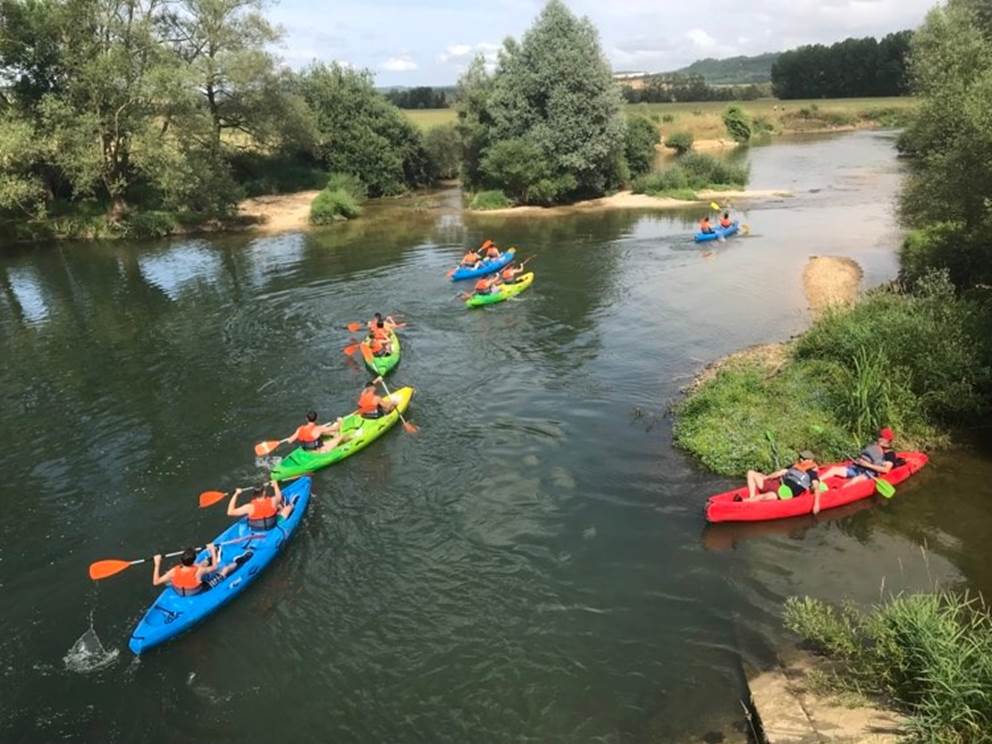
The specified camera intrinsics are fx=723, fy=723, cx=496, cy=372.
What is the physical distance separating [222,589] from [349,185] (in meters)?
41.2

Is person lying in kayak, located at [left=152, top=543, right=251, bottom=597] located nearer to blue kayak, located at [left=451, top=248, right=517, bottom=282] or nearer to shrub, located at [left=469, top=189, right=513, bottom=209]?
blue kayak, located at [left=451, top=248, right=517, bottom=282]

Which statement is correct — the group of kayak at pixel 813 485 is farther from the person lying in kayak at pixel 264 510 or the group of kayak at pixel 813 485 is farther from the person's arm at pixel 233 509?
the person's arm at pixel 233 509

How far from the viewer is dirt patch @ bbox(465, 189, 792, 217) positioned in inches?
1698

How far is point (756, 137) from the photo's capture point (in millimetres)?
83938

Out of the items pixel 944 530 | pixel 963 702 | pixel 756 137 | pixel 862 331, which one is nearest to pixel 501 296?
A: pixel 862 331

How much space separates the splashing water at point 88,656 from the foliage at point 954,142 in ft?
62.1

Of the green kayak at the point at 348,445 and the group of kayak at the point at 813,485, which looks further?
the green kayak at the point at 348,445

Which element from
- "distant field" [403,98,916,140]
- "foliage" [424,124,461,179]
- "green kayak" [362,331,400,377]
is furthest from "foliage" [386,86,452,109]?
"green kayak" [362,331,400,377]

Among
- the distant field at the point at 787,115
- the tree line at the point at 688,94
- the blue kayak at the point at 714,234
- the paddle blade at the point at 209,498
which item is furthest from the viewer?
the tree line at the point at 688,94

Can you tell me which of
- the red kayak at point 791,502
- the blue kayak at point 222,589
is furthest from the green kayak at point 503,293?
the red kayak at point 791,502

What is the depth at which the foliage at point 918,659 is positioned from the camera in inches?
275

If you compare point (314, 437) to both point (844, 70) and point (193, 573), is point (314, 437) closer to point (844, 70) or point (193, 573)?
point (193, 573)

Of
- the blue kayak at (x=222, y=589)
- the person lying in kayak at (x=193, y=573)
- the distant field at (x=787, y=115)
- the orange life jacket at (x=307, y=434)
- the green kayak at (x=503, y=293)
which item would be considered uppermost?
the distant field at (x=787, y=115)

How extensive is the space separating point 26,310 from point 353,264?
12.3 meters
